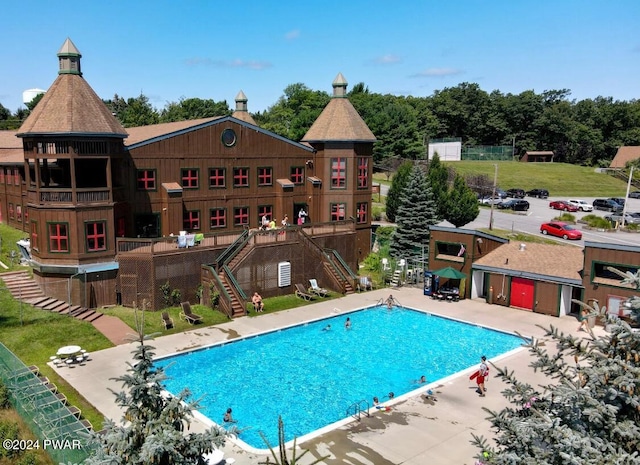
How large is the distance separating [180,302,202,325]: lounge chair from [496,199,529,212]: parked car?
43.7 m

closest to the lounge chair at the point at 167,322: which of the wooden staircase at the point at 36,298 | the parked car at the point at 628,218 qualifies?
the wooden staircase at the point at 36,298

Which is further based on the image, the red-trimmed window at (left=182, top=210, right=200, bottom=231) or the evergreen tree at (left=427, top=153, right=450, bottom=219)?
the evergreen tree at (left=427, top=153, right=450, bottom=219)

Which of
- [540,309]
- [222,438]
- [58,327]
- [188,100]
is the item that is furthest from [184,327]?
[188,100]

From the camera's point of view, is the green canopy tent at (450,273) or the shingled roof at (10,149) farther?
the shingled roof at (10,149)

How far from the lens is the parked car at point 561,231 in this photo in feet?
153

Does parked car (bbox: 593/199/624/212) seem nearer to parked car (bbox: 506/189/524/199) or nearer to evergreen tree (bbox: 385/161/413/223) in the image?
parked car (bbox: 506/189/524/199)

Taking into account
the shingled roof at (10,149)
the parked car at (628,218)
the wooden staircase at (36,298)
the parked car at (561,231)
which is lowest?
the wooden staircase at (36,298)

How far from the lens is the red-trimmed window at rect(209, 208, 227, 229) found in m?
35.1

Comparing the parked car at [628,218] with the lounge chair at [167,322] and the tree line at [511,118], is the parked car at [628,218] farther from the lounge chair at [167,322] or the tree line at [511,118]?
the tree line at [511,118]

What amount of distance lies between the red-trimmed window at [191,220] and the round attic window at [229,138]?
4807 mm

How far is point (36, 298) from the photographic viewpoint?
27.9 metres

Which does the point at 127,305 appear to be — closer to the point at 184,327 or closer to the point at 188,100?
the point at 184,327

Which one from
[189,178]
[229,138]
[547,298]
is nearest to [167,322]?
[189,178]

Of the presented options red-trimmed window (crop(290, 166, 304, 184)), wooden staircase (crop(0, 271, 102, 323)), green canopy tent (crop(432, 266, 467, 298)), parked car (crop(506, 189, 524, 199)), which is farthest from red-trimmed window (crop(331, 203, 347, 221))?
parked car (crop(506, 189, 524, 199))
